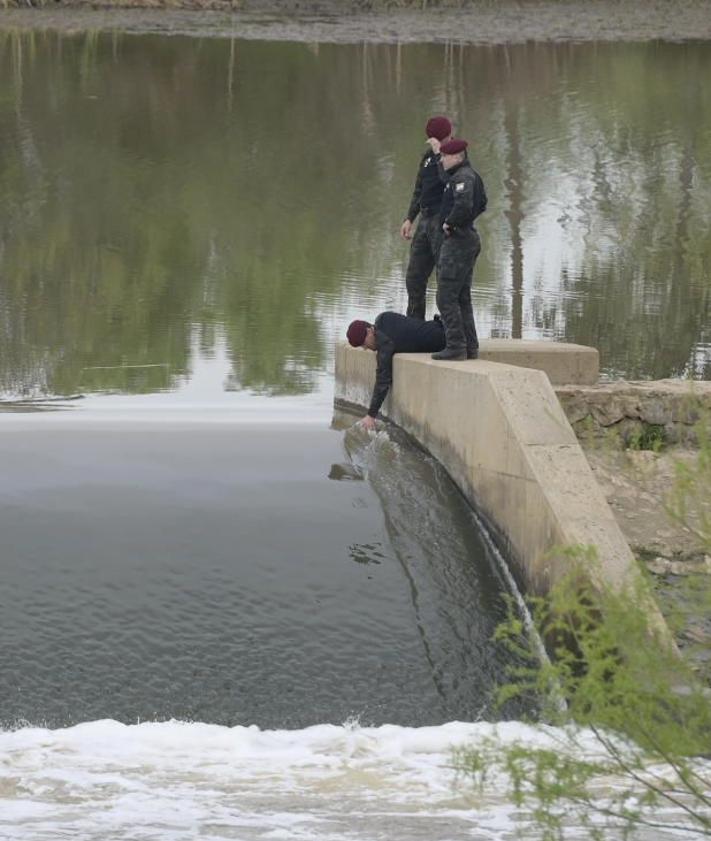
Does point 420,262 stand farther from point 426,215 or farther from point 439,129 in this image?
point 439,129

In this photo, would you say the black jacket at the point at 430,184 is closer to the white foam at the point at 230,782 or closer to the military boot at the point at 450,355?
the military boot at the point at 450,355

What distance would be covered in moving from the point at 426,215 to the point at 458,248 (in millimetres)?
847

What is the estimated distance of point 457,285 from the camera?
12.5 m

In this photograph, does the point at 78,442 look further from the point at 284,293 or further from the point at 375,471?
the point at 284,293

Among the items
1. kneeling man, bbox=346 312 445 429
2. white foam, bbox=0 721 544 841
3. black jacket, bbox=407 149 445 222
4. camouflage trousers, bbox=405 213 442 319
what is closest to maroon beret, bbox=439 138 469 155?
black jacket, bbox=407 149 445 222

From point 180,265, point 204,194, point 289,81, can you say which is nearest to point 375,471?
point 180,265

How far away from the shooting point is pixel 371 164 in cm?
2747

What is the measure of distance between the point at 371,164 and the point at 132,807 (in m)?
20.7

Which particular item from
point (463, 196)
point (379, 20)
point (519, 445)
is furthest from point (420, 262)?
point (379, 20)

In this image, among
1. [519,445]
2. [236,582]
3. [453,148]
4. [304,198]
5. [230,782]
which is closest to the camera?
[230,782]

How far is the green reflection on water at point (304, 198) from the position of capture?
16766mm

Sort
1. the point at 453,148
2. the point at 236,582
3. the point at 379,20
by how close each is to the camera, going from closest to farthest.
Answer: the point at 236,582 → the point at 453,148 → the point at 379,20

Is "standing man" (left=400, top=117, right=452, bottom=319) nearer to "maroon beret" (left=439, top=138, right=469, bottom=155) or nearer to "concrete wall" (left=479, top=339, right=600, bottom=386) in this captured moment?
"maroon beret" (left=439, top=138, right=469, bottom=155)

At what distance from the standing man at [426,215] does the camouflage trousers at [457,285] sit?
16.2 inches
